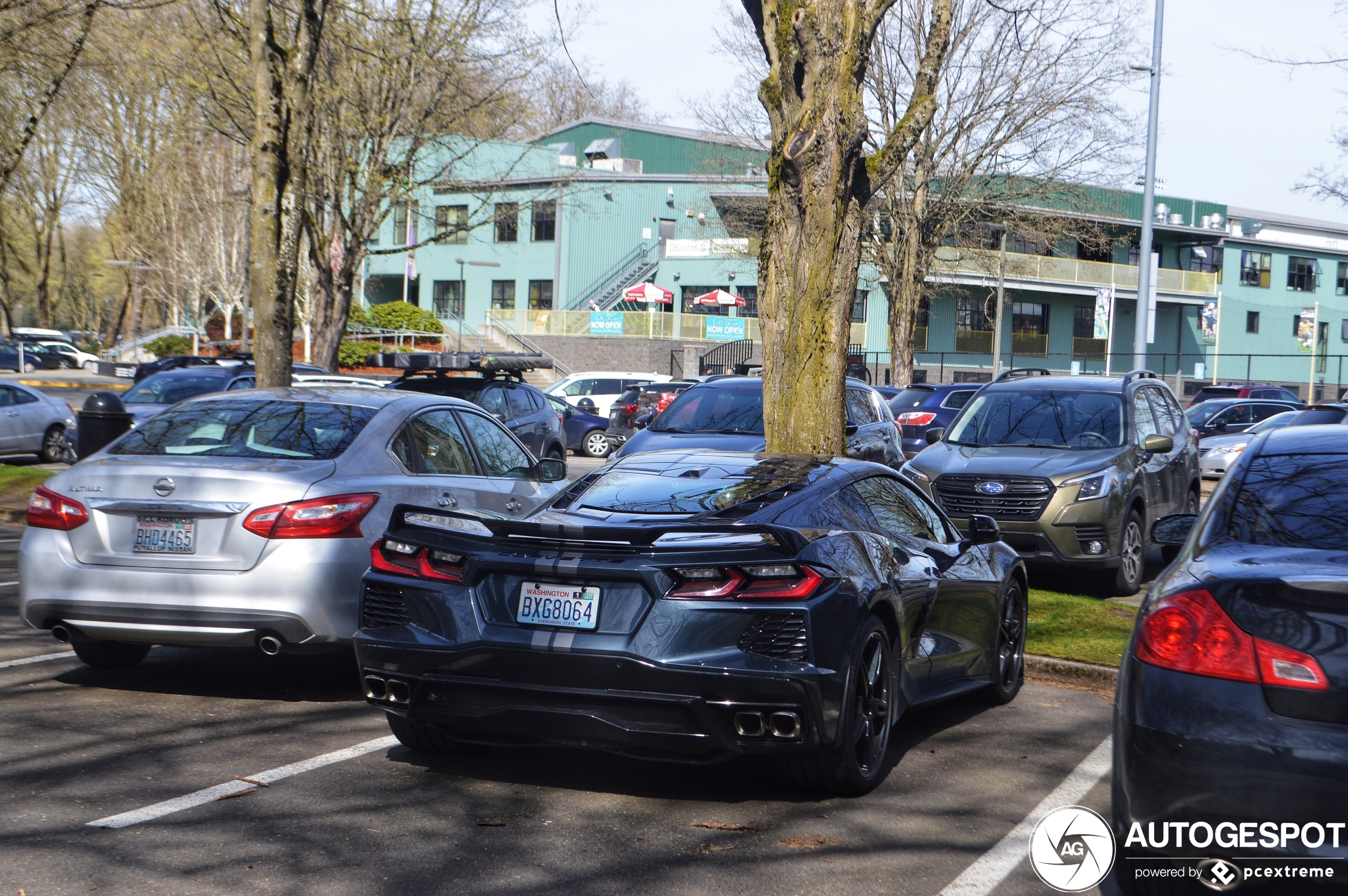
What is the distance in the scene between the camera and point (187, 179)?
52188 mm

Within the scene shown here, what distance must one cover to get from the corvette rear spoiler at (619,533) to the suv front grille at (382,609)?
29cm

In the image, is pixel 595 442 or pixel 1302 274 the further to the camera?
pixel 1302 274

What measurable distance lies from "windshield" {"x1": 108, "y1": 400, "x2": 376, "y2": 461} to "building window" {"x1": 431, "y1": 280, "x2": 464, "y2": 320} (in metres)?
54.5

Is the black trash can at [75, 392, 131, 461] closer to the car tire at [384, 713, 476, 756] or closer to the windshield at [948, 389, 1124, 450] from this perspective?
the windshield at [948, 389, 1124, 450]

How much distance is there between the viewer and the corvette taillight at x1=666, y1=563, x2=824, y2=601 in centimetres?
495

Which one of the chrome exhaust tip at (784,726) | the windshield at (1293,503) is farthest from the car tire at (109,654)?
the windshield at (1293,503)

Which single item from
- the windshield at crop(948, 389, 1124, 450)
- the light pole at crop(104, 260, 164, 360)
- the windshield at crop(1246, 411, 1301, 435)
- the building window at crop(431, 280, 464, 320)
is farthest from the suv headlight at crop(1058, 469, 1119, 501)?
the light pole at crop(104, 260, 164, 360)

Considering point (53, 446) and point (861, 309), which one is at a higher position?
point (861, 309)

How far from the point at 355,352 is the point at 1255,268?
44.5m

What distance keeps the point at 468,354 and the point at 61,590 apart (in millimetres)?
10701

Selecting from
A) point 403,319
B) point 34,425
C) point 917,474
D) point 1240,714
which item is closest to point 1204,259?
point 403,319

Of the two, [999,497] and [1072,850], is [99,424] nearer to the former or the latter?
[999,497]

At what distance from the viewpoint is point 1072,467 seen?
37.1 feet

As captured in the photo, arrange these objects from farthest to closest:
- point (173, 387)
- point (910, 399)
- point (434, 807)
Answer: point (910, 399)
point (173, 387)
point (434, 807)
